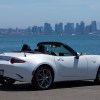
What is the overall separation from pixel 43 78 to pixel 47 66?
1.16ft

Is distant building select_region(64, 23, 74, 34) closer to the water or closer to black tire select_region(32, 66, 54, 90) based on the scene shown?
the water

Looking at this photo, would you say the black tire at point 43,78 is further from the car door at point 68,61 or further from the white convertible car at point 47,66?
the car door at point 68,61

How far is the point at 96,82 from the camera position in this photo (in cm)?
1402

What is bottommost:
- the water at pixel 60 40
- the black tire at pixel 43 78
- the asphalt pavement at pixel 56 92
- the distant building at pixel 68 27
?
the water at pixel 60 40

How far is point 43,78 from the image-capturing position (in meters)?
12.5

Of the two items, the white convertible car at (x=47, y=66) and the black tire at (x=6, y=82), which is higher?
the white convertible car at (x=47, y=66)

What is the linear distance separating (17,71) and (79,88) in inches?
78.0

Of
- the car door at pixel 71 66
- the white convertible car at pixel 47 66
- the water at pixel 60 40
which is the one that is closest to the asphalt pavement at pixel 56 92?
the white convertible car at pixel 47 66

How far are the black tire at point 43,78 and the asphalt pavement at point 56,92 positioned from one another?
176 mm

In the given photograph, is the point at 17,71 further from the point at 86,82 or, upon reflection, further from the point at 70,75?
the point at 86,82

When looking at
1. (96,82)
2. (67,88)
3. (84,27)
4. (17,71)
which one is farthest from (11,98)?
(84,27)

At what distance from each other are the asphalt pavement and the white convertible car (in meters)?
0.28

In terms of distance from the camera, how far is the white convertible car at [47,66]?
12172 millimetres

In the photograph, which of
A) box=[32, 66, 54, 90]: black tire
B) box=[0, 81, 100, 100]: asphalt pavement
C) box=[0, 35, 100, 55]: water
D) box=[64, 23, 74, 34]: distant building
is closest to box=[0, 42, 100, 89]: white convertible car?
box=[32, 66, 54, 90]: black tire
